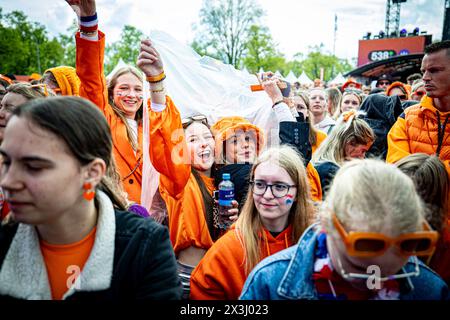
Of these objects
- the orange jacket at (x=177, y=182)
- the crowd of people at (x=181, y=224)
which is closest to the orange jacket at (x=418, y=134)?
the crowd of people at (x=181, y=224)

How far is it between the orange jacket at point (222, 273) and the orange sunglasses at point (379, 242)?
0.87m

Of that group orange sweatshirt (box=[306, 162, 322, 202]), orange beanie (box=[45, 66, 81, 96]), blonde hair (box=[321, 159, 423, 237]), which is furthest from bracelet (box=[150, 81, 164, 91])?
orange beanie (box=[45, 66, 81, 96])

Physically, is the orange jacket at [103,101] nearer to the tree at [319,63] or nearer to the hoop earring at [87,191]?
the hoop earring at [87,191]

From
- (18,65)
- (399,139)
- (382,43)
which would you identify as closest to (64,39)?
(18,65)

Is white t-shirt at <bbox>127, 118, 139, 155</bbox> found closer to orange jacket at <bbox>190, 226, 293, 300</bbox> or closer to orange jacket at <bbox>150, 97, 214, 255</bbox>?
orange jacket at <bbox>150, 97, 214, 255</bbox>

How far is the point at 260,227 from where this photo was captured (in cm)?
214

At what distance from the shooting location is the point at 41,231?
1.48 meters

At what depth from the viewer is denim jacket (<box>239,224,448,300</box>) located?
1444mm

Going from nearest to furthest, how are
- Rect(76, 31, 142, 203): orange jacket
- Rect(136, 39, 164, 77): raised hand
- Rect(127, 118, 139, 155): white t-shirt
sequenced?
Rect(136, 39, 164, 77): raised hand → Rect(76, 31, 142, 203): orange jacket → Rect(127, 118, 139, 155): white t-shirt

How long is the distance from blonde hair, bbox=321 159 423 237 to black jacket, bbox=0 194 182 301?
2.42ft

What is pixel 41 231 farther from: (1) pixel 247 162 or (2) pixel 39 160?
(1) pixel 247 162

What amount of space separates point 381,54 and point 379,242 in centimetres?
4792

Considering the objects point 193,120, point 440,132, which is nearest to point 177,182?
point 193,120

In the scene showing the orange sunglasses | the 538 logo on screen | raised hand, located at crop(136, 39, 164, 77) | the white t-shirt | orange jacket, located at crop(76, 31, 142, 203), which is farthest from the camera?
the 538 logo on screen
